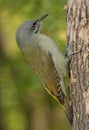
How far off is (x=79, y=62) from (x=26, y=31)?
1.40 m

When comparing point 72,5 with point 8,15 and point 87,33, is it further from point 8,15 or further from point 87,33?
point 8,15

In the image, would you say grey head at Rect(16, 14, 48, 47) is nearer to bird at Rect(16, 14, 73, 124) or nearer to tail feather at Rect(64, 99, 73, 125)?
bird at Rect(16, 14, 73, 124)

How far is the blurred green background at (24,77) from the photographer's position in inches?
365

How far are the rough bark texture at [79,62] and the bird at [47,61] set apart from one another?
0.42m

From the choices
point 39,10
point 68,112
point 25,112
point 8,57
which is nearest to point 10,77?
point 8,57

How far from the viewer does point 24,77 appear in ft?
36.7

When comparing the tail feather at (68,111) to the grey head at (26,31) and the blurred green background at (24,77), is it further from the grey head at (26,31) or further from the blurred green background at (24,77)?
the blurred green background at (24,77)

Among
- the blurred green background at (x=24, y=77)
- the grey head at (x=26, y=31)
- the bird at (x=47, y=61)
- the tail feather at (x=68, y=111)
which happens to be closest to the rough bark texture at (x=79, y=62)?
the tail feather at (x=68, y=111)

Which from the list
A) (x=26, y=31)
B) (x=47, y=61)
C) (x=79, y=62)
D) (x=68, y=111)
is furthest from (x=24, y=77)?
(x=79, y=62)

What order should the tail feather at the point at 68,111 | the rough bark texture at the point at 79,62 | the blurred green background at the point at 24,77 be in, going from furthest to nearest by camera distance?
the blurred green background at the point at 24,77
the tail feather at the point at 68,111
the rough bark texture at the point at 79,62

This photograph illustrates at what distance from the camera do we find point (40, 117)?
13.1 m

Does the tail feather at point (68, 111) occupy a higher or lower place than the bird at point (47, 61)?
lower

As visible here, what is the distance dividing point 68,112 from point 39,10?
3.16m

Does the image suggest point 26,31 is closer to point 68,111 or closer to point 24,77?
point 68,111
